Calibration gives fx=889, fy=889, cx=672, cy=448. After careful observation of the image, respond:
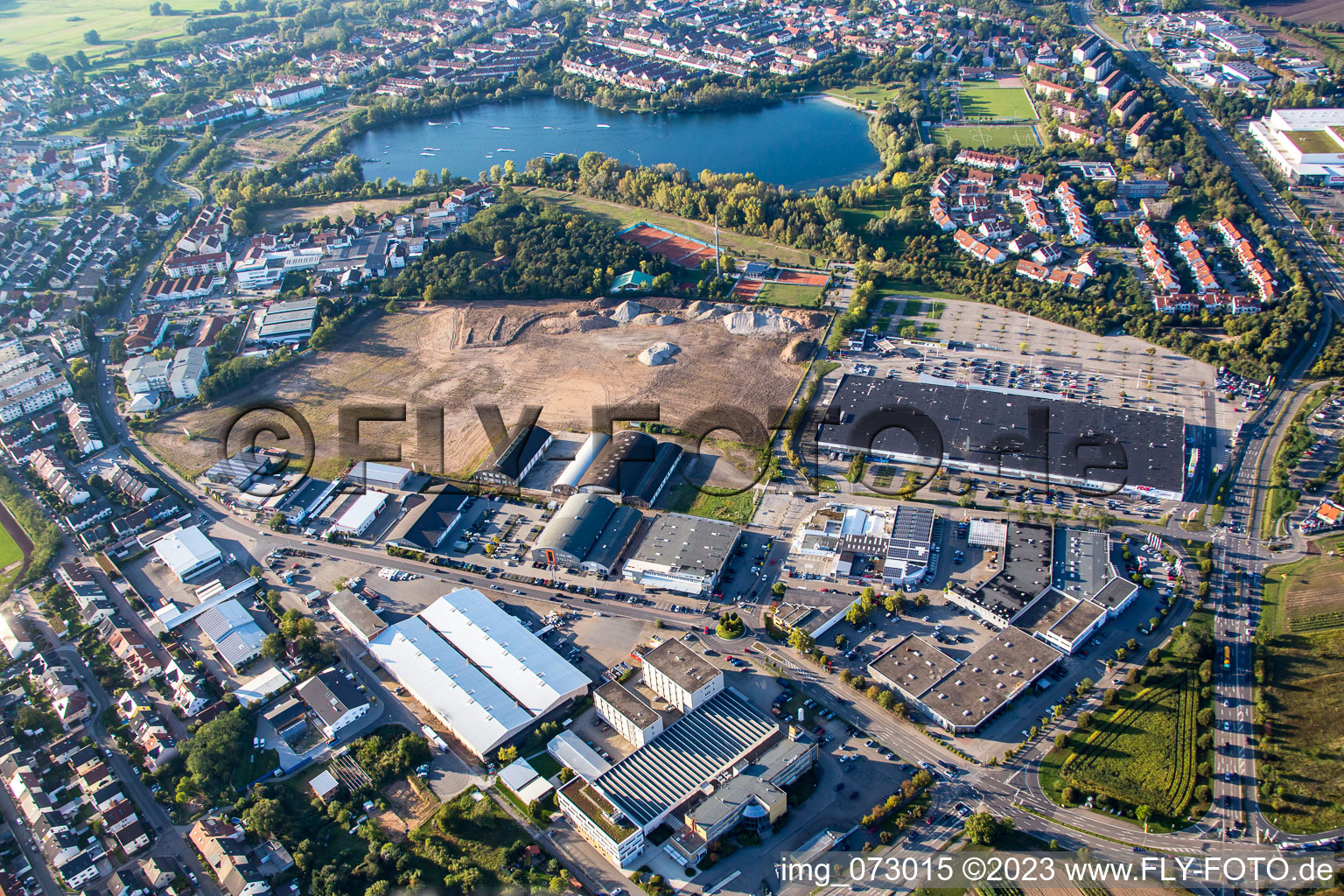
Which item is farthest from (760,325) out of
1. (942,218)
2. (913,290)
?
(942,218)

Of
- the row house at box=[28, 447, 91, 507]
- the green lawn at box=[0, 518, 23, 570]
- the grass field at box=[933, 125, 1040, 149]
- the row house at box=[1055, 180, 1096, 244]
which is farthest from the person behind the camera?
the grass field at box=[933, 125, 1040, 149]

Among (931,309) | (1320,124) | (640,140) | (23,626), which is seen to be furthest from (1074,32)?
(23,626)

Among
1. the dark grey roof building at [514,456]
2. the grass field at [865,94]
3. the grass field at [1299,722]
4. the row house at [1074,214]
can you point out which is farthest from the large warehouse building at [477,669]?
the grass field at [865,94]

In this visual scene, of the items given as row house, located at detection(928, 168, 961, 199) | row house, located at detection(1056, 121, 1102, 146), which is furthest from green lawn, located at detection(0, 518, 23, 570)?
row house, located at detection(1056, 121, 1102, 146)

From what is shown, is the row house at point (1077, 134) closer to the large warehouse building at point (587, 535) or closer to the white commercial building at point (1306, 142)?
the white commercial building at point (1306, 142)

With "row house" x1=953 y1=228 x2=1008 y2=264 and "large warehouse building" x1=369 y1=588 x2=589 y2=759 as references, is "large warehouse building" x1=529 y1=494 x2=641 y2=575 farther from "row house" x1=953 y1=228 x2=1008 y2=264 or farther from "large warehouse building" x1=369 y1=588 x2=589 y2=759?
"row house" x1=953 y1=228 x2=1008 y2=264

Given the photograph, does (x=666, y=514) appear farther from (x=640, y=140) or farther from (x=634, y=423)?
(x=640, y=140)
